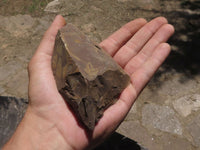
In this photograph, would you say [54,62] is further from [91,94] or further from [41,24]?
[41,24]

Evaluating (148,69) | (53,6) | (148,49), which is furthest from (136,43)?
(53,6)

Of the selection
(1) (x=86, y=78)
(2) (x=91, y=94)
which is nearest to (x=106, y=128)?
(2) (x=91, y=94)

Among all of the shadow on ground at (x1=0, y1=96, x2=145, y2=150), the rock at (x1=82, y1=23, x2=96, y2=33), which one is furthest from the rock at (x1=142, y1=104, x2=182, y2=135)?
the rock at (x1=82, y1=23, x2=96, y2=33)

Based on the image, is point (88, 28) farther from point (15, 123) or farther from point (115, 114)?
point (115, 114)

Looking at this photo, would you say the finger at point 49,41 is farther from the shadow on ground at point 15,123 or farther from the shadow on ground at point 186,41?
the shadow on ground at point 186,41

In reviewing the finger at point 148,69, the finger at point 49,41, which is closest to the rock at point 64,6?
the finger at point 49,41

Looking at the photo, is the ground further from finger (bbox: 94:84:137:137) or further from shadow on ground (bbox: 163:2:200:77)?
finger (bbox: 94:84:137:137)
